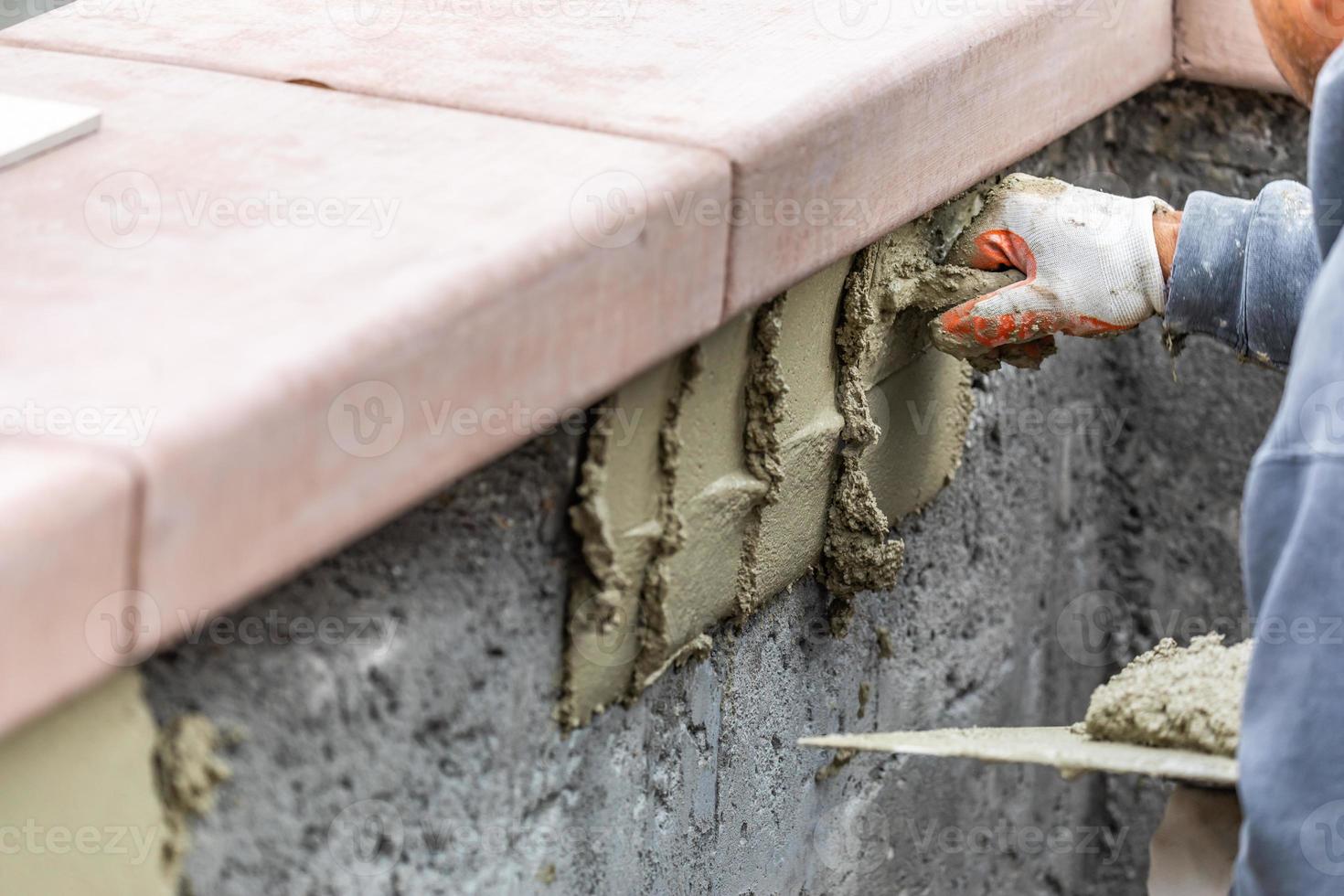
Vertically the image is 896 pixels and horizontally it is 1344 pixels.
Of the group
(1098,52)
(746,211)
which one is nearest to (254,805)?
(746,211)

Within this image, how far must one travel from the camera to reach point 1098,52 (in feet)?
8.19

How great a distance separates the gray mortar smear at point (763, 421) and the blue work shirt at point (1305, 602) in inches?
24.0

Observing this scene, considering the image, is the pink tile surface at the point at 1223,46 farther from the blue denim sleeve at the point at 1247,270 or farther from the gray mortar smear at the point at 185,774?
the gray mortar smear at the point at 185,774

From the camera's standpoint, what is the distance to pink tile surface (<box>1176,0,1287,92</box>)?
2.74 meters

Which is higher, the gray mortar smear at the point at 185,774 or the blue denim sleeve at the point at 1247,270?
the blue denim sleeve at the point at 1247,270

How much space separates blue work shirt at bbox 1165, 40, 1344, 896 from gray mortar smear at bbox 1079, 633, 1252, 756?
0.83 ft

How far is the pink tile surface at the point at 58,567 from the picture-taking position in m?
1.11

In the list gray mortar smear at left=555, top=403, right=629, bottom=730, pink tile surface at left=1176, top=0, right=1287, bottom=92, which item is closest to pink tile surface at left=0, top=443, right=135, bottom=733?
gray mortar smear at left=555, top=403, right=629, bottom=730

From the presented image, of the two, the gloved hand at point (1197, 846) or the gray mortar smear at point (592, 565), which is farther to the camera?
the gloved hand at point (1197, 846)

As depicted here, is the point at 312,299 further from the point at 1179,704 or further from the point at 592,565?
the point at 1179,704

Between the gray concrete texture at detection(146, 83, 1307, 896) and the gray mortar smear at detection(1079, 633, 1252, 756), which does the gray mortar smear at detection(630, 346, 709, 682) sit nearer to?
the gray concrete texture at detection(146, 83, 1307, 896)

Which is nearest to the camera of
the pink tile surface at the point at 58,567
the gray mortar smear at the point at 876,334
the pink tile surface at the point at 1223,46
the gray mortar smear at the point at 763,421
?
the pink tile surface at the point at 58,567

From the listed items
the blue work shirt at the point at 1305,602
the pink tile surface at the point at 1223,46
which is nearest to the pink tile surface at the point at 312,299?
the blue work shirt at the point at 1305,602

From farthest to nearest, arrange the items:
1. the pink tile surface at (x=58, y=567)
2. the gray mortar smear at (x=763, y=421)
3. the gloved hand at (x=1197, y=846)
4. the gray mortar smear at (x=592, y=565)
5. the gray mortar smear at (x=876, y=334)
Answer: the gray mortar smear at (x=876, y=334)
the gray mortar smear at (x=763, y=421)
the gloved hand at (x=1197, y=846)
the gray mortar smear at (x=592, y=565)
the pink tile surface at (x=58, y=567)
